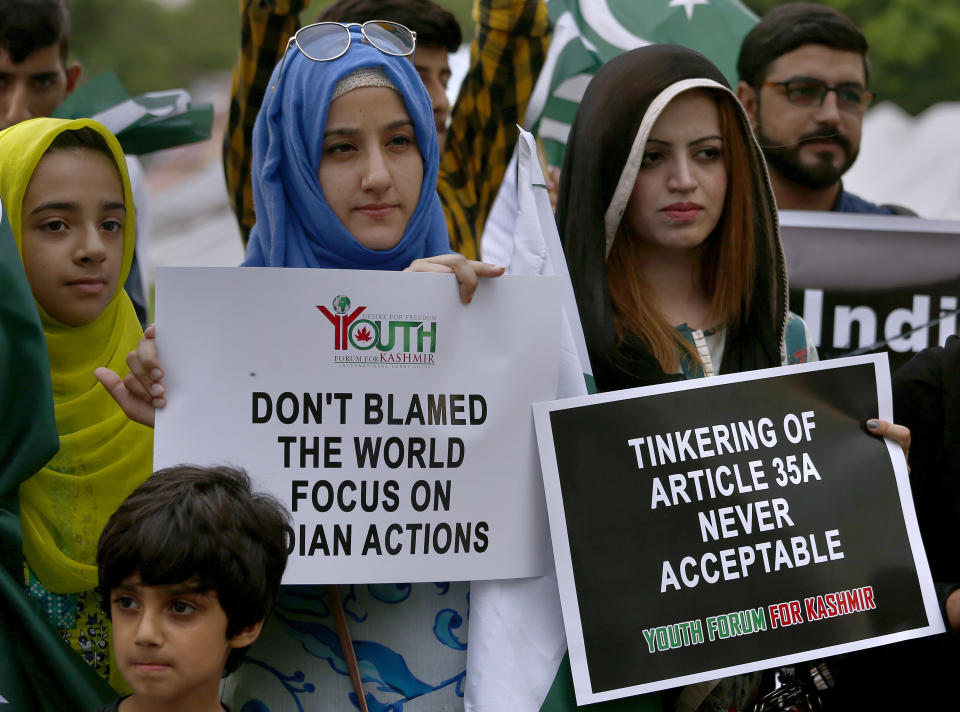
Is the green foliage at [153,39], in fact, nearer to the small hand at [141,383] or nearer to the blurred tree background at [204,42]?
the blurred tree background at [204,42]

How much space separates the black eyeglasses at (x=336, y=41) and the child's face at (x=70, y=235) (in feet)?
1.69

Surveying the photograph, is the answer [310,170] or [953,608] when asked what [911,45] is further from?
[310,170]

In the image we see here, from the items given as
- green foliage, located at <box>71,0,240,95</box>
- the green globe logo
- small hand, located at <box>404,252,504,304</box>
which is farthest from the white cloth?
green foliage, located at <box>71,0,240,95</box>

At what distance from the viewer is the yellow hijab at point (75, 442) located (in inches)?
106

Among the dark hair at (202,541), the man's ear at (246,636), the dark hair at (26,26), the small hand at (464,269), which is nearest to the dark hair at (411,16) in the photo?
the dark hair at (26,26)

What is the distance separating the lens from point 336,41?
9.01 feet

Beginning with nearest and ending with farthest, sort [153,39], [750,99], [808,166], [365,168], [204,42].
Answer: [365,168]
[808,166]
[750,99]
[204,42]
[153,39]

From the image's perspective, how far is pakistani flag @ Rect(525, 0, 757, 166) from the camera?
16.7ft

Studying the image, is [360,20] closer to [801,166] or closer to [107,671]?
[801,166]

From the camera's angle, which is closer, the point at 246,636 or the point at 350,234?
the point at 246,636

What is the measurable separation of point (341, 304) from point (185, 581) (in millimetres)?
604

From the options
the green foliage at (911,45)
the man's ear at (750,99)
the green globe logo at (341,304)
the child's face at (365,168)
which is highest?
the green foliage at (911,45)

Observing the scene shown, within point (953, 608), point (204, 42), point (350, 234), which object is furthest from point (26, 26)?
point (204, 42)

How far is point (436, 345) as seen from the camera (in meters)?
2.53
